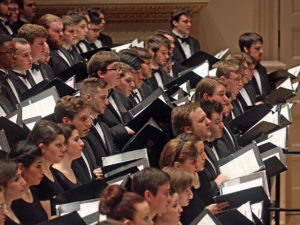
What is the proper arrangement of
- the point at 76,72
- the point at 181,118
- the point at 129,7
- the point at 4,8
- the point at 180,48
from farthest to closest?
the point at 129,7, the point at 180,48, the point at 4,8, the point at 76,72, the point at 181,118

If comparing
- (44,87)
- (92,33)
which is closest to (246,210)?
(44,87)

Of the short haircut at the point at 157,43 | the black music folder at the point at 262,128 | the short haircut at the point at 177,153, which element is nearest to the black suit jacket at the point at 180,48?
the short haircut at the point at 157,43

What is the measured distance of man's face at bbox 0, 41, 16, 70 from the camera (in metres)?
4.79

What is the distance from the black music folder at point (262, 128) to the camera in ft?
16.7

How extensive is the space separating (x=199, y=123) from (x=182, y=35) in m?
3.84

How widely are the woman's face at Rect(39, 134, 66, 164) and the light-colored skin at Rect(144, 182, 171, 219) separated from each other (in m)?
0.60

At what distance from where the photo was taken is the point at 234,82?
6.23 m

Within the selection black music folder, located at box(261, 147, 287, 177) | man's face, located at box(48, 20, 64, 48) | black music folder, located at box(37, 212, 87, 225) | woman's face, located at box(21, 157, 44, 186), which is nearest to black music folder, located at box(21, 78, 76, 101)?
woman's face, located at box(21, 157, 44, 186)

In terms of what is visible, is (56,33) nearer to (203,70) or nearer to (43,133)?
(203,70)

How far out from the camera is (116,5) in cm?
848

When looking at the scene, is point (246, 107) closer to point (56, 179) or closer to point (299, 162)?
point (299, 162)

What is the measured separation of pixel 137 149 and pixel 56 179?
69 cm

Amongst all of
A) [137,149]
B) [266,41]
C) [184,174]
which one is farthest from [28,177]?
[266,41]

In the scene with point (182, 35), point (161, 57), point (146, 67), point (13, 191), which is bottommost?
point (182, 35)
